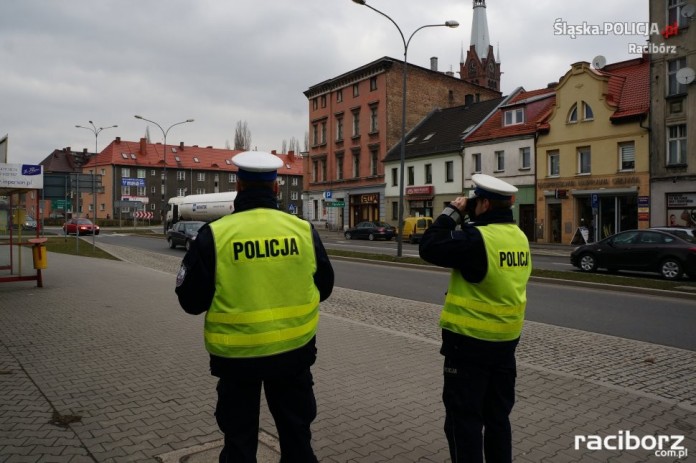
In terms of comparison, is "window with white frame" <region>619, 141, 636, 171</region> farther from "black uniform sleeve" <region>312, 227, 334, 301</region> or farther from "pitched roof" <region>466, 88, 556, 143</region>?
"black uniform sleeve" <region>312, 227, 334, 301</region>

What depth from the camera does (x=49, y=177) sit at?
1773 cm

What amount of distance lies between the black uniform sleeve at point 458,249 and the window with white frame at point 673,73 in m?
30.0

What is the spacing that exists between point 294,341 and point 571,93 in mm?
33523

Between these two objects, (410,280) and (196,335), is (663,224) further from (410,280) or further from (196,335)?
(196,335)

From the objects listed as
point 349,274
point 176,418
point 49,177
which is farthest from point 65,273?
point 176,418

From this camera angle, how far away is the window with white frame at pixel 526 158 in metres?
34.7

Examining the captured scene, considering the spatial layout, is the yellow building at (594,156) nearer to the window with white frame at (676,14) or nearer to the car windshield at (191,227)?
the window with white frame at (676,14)

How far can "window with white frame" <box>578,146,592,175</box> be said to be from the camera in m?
31.6

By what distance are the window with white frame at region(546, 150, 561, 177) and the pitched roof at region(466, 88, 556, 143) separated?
183 cm

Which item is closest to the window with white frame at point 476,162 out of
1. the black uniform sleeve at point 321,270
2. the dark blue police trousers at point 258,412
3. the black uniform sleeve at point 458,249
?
the black uniform sleeve at point 458,249

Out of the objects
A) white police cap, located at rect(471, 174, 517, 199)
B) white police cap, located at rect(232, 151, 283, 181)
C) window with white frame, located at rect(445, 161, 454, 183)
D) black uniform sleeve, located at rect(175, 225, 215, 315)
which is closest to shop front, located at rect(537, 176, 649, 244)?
window with white frame, located at rect(445, 161, 454, 183)

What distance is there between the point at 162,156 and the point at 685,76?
7736 centimetres

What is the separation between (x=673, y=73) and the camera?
28.2 m

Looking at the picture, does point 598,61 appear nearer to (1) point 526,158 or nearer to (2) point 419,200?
(1) point 526,158
